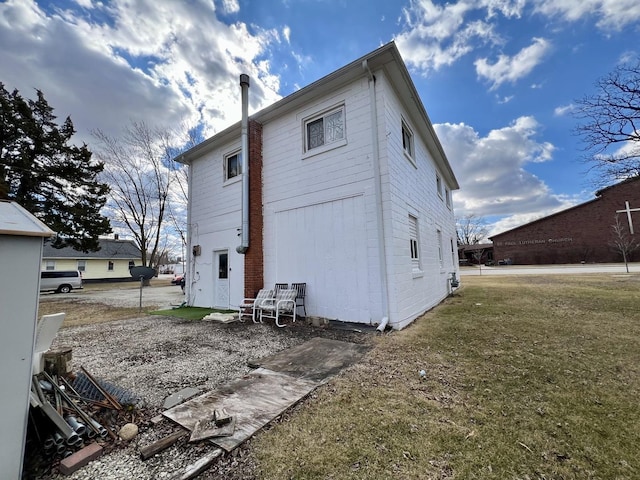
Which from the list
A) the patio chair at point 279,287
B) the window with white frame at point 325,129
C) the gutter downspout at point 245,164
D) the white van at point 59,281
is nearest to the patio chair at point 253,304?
the patio chair at point 279,287

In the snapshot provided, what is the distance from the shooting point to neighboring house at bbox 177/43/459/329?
5.92m

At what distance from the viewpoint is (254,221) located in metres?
7.76

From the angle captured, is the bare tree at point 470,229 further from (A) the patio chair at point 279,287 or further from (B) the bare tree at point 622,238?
(A) the patio chair at point 279,287

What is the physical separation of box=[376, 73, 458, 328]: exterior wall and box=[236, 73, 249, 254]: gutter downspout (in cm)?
399

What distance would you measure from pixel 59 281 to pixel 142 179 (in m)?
10.7

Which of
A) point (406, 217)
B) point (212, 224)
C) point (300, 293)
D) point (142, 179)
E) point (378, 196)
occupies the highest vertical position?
point (142, 179)

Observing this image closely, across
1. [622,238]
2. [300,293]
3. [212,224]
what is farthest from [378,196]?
[622,238]

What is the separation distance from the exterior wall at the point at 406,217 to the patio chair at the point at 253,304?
3436 mm

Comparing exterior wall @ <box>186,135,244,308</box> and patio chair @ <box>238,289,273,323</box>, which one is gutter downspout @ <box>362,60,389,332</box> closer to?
patio chair @ <box>238,289,273,323</box>

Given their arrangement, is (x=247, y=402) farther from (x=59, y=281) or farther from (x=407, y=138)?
(x=59, y=281)

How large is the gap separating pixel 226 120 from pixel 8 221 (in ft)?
43.8

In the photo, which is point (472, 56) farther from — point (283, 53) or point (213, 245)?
point (213, 245)

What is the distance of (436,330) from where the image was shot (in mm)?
5578

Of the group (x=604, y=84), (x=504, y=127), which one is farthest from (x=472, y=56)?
(x=504, y=127)
